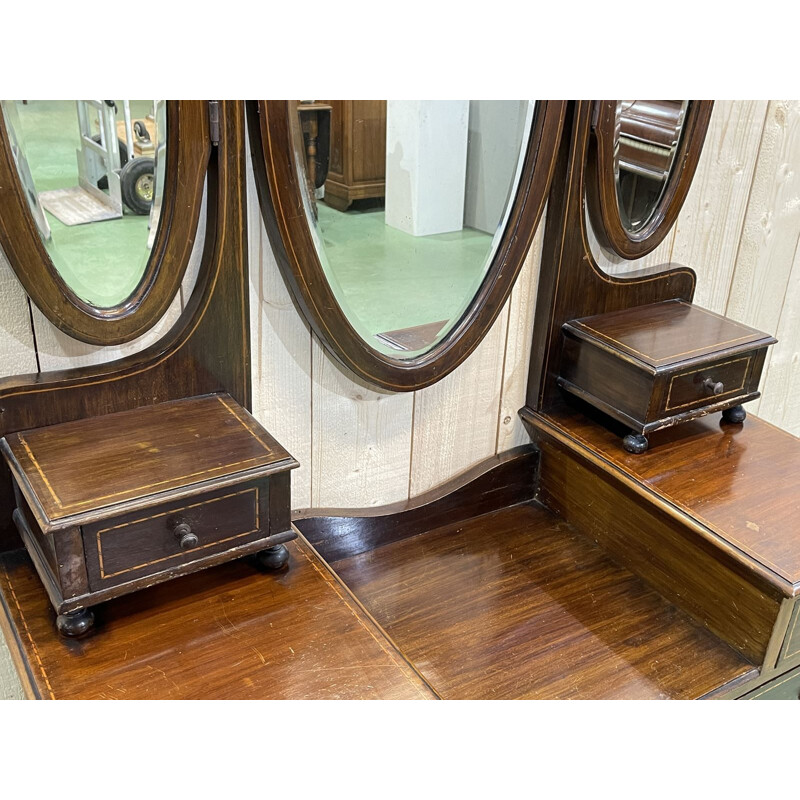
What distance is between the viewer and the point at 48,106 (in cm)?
93

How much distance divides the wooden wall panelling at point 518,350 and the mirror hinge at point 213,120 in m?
0.58

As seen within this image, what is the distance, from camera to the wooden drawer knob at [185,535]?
1.00 meters

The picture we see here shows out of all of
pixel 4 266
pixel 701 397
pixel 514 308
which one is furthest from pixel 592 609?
pixel 4 266

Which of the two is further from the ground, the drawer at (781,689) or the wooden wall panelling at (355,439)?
the wooden wall panelling at (355,439)

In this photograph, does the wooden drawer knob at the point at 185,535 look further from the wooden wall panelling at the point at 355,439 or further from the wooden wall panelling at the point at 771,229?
the wooden wall panelling at the point at 771,229

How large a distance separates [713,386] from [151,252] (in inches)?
35.6

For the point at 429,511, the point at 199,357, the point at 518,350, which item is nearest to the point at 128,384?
the point at 199,357

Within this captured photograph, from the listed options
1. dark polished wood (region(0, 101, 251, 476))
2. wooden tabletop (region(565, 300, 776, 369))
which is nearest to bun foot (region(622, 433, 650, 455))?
wooden tabletop (region(565, 300, 776, 369))

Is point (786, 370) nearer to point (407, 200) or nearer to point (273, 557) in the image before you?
point (407, 200)

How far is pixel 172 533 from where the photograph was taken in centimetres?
100

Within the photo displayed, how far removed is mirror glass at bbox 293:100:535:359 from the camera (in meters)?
1.14

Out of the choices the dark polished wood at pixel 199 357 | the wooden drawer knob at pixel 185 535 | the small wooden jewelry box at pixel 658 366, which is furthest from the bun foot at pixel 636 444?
the wooden drawer knob at pixel 185 535

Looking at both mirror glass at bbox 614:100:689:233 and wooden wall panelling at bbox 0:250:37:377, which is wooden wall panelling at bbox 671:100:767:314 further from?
wooden wall panelling at bbox 0:250:37:377

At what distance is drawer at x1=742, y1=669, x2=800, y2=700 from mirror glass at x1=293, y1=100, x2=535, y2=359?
0.69 metres
